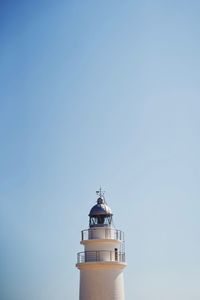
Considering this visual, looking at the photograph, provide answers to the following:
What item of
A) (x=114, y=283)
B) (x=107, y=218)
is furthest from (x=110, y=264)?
(x=107, y=218)

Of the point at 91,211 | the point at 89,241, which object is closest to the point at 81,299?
the point at 89,241

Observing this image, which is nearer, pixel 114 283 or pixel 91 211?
pixel 114 283

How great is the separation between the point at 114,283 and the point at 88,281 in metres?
1.52

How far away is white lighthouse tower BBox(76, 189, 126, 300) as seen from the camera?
27.3 m

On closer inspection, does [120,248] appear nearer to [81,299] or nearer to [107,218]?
[107,218]

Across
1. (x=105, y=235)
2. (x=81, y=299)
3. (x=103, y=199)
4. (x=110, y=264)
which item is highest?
(x=103, y=199)

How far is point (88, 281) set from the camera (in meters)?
27.4

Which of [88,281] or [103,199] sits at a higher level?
[103,199]

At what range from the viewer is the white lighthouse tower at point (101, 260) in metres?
27.3

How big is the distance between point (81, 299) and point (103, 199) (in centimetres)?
626

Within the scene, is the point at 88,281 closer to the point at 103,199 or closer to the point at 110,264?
the point at 110,264

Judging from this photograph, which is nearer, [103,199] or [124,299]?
[124,299]

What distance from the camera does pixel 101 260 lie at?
27.7 metres

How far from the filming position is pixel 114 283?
2750 centimetres
